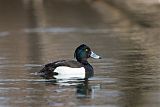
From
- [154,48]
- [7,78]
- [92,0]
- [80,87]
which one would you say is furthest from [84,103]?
[92,0]

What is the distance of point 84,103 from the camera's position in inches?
575

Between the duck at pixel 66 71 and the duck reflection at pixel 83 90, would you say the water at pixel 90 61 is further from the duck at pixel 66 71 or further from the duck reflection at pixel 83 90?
the duck at pixel 66 71

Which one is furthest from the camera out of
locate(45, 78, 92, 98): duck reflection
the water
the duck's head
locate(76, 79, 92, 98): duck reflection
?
the duck's head

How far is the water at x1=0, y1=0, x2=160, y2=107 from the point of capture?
1516 cm

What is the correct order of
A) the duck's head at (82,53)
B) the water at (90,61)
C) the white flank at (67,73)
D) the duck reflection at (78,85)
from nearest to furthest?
the water at (90,61)
the duck reflection at (78,85)
the white flank at (67,73)
the duck's head at (82,53)

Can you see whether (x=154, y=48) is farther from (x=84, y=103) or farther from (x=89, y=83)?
(x=84, y=103)

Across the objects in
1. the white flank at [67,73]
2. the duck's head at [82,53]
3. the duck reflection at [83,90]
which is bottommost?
the duck reflection at [83,90]

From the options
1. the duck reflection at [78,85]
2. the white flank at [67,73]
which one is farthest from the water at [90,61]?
the white flank at [67,73]

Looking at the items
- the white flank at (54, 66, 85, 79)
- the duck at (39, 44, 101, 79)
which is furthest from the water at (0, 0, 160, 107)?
the white flank at (54, 66, 85, 79)

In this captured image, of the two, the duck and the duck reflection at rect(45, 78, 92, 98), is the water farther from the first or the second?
the duck

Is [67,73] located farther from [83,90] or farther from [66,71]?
[83,90]

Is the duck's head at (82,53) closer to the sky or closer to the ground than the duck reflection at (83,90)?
closer to the sky

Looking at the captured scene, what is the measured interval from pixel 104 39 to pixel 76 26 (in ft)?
26.8

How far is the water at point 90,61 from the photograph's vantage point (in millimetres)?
15163
